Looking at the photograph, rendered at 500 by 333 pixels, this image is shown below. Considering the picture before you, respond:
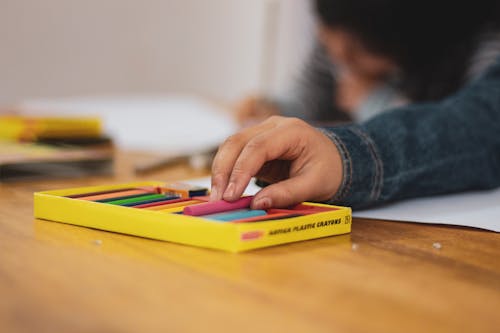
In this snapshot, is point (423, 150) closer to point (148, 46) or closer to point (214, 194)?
point (214, 194)

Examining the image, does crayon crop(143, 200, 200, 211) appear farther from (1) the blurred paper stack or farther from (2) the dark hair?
(2) the dark hair

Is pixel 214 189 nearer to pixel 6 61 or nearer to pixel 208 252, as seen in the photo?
pixel 208 252

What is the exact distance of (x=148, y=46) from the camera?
9.31 ft

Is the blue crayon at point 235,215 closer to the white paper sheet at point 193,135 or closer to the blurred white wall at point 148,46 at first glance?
the white paper sheet at point 193,135

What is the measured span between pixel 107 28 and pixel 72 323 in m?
2.53

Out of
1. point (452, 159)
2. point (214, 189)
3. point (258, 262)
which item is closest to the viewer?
point (258, 262)

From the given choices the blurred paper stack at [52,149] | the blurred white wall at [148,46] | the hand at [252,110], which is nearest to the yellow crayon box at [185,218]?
the blurred paper stack at [52,149]

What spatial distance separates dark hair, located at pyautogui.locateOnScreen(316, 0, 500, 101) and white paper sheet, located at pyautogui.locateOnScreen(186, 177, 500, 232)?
765 millimetres

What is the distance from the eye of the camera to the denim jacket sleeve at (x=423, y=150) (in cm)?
63

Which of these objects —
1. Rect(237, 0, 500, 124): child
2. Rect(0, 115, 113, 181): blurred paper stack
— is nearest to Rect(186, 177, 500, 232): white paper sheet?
Rect(0, 115, 113, 181): blurred paper stack

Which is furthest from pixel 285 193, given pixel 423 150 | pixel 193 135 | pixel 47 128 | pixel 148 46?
pixel 148 46

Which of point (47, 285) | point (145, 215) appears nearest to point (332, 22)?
point (145, 215)

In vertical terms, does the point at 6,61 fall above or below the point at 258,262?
above

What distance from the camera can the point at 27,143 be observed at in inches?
38.0
